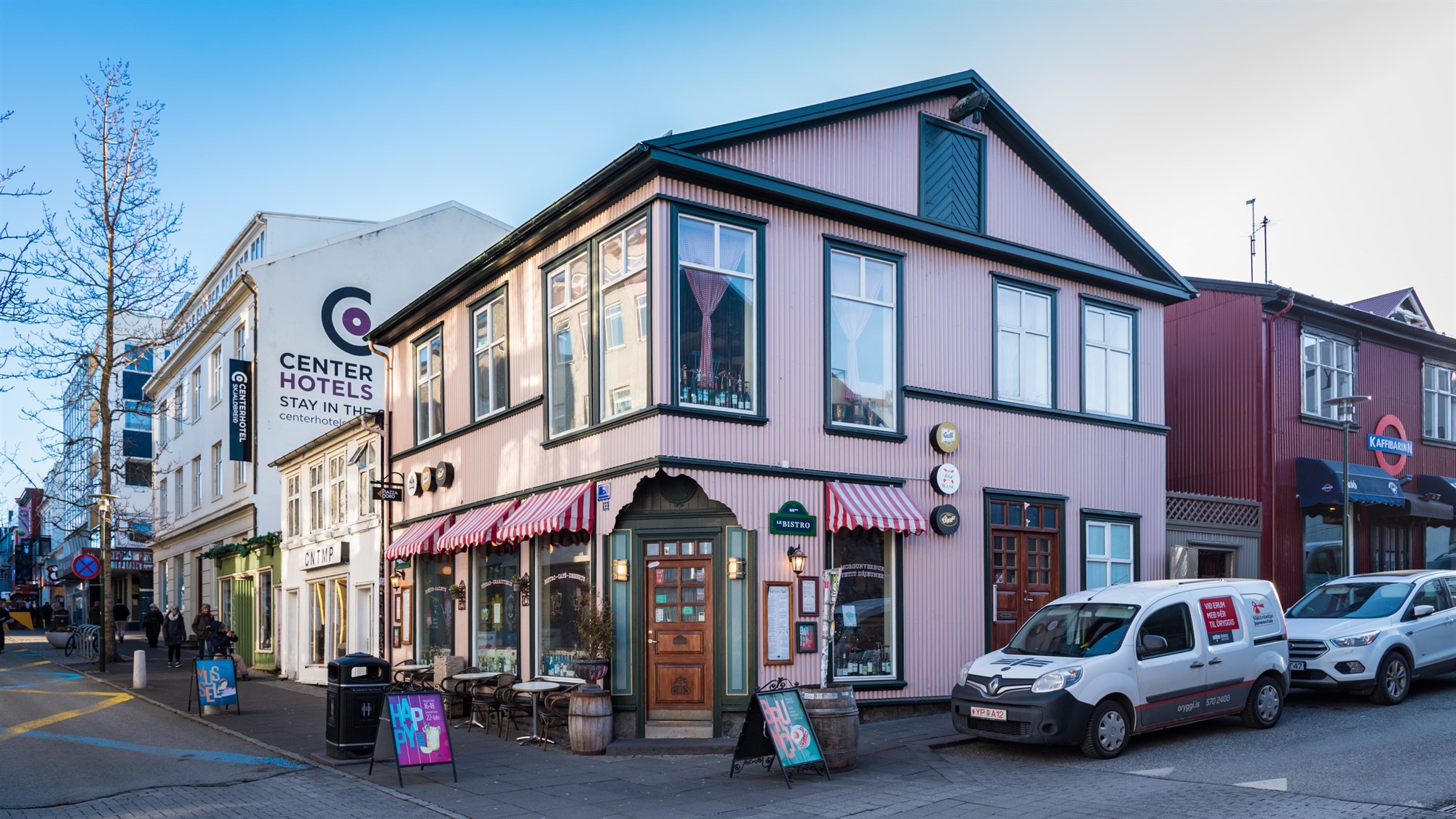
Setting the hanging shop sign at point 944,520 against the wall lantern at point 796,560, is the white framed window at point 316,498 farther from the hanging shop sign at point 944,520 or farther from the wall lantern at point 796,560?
the hanging shop sign at point 944,520

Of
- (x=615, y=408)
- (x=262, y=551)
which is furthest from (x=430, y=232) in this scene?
(x=615, y=408)

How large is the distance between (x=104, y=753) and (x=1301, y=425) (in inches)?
829

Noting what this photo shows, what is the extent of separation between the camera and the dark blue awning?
22016 millimetres

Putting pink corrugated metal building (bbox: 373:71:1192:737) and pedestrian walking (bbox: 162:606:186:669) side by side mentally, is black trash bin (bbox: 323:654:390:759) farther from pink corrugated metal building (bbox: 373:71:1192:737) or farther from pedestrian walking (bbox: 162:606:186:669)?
pedestrian walking (bbox: 162:606:186:669)

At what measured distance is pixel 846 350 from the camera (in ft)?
51.6

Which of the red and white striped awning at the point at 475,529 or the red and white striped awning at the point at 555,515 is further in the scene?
the red and white striped awning at the point at 475,529

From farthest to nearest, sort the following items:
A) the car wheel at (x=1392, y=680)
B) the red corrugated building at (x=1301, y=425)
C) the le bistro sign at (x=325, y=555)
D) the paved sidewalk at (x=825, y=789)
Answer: the le bistro sign at (x=325, y=555)
the red corrugated building at (x=1301, y=425)
the car wheel at (x=1392, y=680)
the paved sidewalk at (x=825, y=789)

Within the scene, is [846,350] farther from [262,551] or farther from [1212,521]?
[262,551]

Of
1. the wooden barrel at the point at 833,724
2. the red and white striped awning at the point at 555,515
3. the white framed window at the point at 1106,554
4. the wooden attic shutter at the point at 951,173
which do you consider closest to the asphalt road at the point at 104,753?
the red and white striped awning at the point at 555,515

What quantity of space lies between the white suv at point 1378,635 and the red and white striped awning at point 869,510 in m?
5.05

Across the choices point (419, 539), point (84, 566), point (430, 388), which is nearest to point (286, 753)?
point (419, 539)

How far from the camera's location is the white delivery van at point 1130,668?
39.4 ft

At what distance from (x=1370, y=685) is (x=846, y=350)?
789 centimetres

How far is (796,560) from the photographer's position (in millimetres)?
Answer: 14453
